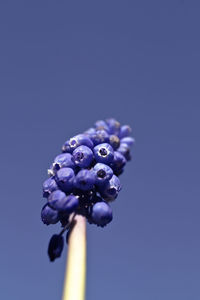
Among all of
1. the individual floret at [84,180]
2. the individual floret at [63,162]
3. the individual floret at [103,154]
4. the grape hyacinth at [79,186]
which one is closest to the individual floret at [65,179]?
the grape hyacinth at [79,186]

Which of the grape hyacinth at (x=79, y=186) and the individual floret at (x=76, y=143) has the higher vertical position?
the individual floret at (x=76, y=143)

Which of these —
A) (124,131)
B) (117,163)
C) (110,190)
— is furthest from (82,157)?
(124,131)

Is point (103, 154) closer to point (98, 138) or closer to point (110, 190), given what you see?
point (110, 190)

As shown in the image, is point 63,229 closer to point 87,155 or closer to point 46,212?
point 46,212

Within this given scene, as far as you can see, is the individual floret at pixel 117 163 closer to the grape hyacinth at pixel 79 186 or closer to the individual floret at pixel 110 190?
the grape hyacinth at pixel 79 186

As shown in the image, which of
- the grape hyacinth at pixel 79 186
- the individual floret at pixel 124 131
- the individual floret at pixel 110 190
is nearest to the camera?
the grape hyacinth at pixel 79 186

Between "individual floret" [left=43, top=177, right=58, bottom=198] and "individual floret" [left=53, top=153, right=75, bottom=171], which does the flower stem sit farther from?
"individual floret" [left=53, top=153, right=75, bottom=171]

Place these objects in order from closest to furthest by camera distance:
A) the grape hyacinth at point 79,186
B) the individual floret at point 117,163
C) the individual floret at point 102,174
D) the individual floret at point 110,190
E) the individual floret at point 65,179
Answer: the grape hyacinth at point 79,186, the individual floret at point 65,179, the individual floret at point 102,174, the individual floret at point 110,190, the individual floret at point 117,163
